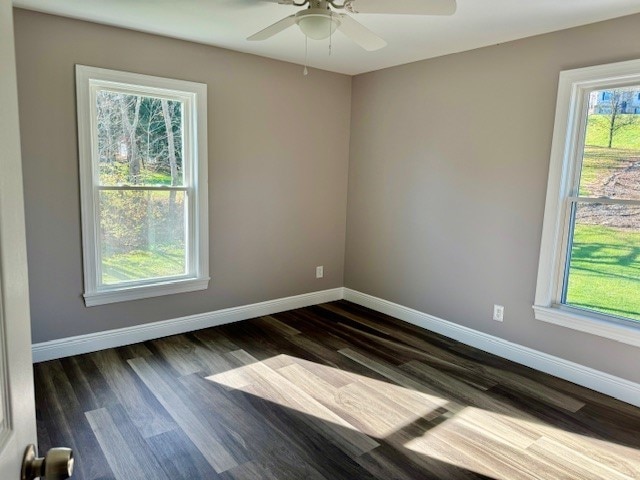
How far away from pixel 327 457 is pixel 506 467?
0.89 m

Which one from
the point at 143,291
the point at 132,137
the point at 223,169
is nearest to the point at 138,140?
the point at 132,137

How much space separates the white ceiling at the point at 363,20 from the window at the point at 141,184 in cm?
40

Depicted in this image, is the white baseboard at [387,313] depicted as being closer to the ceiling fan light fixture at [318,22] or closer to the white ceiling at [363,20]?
the white ceiling at [363,20]

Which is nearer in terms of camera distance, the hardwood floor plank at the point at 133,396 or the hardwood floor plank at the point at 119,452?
the hardwood floor plank at the point at 119,452

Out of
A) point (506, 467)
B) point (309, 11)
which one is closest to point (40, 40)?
point (309, 11)

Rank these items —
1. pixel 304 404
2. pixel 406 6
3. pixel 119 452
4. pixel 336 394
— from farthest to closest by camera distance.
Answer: pixel 336 394, pixel 304 404, pixel 119 452, pixel 406 6

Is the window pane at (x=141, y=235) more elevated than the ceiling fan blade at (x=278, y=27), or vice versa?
the ceiling fan blade at (x=278, y=27)

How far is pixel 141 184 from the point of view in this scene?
11.2 ft

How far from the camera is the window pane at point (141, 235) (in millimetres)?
3312

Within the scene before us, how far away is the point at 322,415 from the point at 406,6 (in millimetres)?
→ 2246

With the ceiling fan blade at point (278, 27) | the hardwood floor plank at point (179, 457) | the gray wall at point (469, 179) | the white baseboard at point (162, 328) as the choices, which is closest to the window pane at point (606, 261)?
the gray wall at point (469, 179)

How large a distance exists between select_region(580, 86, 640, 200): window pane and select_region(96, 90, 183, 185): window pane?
310 cm

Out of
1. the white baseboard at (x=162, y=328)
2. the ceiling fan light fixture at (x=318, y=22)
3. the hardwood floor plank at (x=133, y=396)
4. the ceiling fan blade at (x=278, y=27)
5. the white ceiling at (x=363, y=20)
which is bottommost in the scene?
the hardwood floor plank at (x=133, y=396)

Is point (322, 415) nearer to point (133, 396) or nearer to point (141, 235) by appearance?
point (133, 396)
